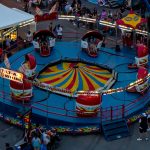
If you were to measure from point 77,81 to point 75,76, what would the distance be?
631 millimetres

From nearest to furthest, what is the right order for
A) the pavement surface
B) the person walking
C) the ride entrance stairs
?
1. the person walking
2. the pavement surface
3. the ride entrance stairs

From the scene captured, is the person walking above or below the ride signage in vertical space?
below

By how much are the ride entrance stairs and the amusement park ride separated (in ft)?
1.04

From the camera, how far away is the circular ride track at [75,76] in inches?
1131

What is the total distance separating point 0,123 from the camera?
2641 cm

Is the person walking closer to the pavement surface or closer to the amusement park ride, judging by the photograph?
the pavement surface

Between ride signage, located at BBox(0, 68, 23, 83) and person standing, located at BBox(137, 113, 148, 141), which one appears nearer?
ride signage, located at BBox(0, 68, 23, 83)

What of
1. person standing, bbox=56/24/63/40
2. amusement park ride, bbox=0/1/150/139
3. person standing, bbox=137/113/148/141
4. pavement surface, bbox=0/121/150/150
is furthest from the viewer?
person standing, bbox=56/24/63/40

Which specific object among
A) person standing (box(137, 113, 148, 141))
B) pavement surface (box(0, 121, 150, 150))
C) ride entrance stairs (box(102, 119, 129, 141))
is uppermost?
person standing (box(137, 113, 148, 141))

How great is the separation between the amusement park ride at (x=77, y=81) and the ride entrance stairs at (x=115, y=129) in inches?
12.5

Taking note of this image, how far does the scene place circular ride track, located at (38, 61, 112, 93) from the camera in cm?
2873

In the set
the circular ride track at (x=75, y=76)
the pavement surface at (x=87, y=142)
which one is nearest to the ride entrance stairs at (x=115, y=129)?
the pavement surface at (x=87, y=142)

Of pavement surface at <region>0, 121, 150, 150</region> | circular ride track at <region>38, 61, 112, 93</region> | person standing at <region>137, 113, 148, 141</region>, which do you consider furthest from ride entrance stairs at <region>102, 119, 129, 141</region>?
circular ride track at <region>38, 61, 112, 93</region>

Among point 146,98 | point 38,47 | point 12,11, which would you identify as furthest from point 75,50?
point 146,98
